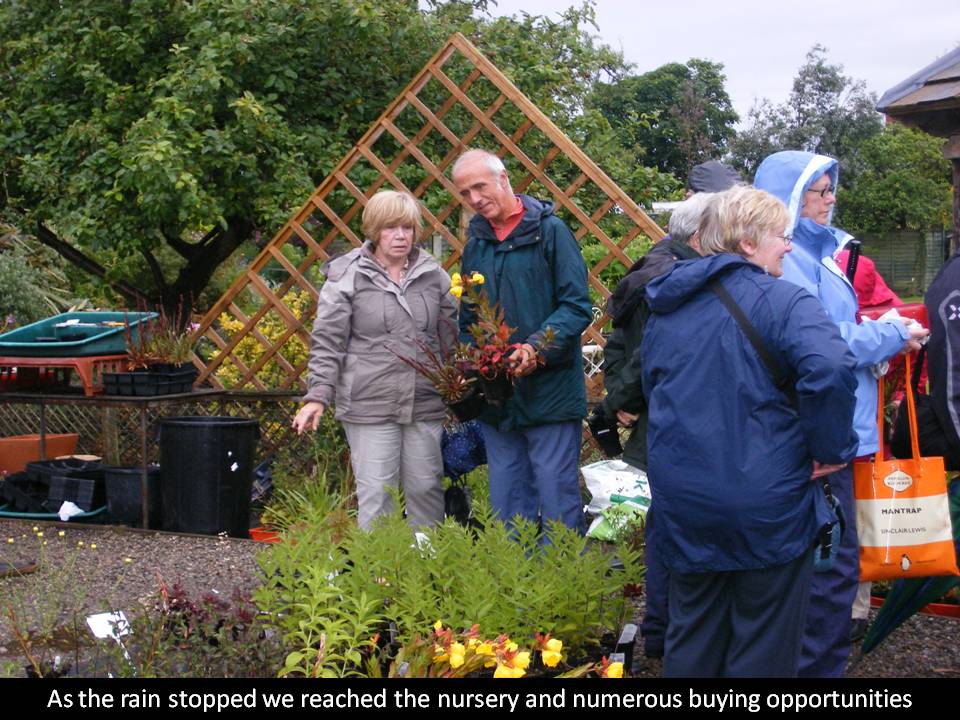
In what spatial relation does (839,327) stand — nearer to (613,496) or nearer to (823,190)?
(823,190)

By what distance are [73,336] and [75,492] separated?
1031 mm

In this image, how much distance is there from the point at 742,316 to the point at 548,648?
2.98 ft

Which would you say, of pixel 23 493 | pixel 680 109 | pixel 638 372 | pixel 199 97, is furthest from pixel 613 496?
pixel 680 109

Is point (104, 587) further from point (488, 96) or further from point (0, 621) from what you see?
point (488, 96)

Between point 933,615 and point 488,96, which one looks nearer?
point 933,615

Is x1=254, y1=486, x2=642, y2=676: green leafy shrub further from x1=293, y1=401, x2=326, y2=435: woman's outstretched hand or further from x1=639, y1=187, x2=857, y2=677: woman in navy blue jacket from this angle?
x1=293, y1=401, x2=326, y2=435: woman's outstretched hand

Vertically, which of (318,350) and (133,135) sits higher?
(133,135)

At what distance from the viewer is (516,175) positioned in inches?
256

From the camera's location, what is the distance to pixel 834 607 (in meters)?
2.91

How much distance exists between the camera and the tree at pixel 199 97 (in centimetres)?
601

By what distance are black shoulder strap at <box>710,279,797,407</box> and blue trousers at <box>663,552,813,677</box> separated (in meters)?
0.36

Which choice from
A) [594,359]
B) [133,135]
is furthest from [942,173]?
[133,135]

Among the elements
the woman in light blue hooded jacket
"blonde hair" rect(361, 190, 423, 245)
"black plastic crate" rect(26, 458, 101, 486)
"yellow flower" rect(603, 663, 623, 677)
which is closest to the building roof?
the woman in light blue hooded jacket

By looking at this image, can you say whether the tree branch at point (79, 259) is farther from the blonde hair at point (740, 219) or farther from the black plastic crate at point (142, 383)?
the blonde hair at point (740, 219)
